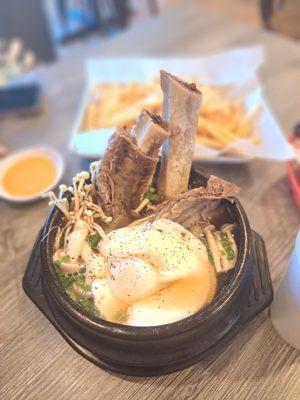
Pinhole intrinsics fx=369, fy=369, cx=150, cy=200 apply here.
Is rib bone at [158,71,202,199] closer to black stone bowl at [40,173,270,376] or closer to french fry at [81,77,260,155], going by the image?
black stone bowl at [40,173,270,376]

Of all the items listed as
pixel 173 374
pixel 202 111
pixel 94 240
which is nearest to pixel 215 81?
pixel 202 111

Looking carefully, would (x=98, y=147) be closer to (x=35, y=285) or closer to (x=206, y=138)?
(x=206, y=138)

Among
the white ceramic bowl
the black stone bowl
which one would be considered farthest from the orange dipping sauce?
the black stone bowl

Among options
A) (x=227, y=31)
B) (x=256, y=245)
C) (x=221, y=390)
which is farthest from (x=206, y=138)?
(x=227, y=31)

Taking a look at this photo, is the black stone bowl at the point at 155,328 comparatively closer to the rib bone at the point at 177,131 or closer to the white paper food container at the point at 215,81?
the rib bone at the point at 177,131

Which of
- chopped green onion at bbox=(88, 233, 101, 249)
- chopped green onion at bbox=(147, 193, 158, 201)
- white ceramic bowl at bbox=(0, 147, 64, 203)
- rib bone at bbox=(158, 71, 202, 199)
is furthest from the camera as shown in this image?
white ceramic bowl at bbox=(0, 147, 64, 203)

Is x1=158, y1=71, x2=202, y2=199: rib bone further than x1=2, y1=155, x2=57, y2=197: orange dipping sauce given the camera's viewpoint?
No
